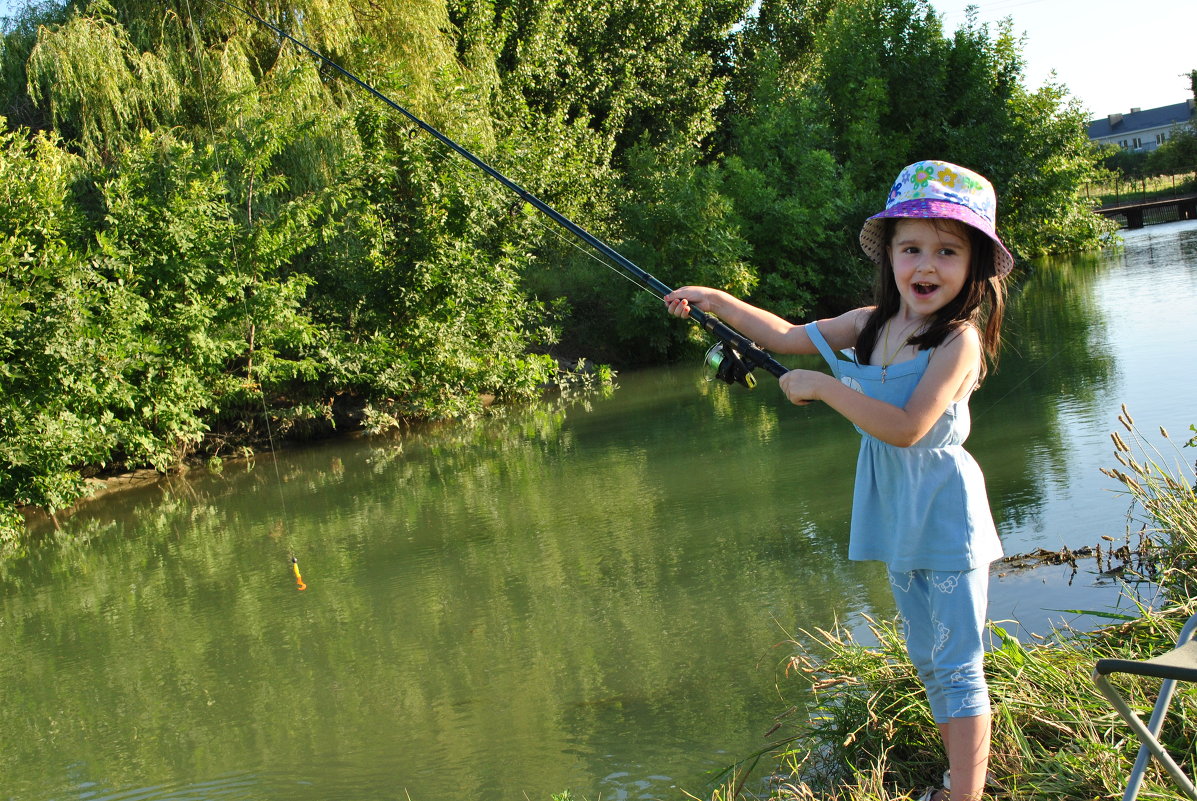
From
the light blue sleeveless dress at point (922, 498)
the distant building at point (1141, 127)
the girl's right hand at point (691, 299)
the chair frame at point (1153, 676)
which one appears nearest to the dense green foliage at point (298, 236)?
the girl's right hand at point (691, 299)

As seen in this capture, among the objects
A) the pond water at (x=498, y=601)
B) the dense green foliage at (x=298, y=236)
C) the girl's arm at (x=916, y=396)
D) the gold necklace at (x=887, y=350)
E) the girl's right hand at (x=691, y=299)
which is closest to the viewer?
the girl's arm at (x=916, y=396)

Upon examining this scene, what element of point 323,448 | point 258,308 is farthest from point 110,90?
point 323,448

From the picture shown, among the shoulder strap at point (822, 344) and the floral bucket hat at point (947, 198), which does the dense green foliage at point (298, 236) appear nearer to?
the shoulder strap at point (822, 344)

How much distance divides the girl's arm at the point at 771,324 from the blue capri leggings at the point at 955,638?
653mm

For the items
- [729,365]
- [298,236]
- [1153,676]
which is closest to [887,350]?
[729,365]

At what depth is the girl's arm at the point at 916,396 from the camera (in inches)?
96.3

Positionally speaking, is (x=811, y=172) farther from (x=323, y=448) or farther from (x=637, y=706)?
(x=637, y=706)

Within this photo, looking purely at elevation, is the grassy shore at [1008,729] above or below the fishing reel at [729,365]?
below

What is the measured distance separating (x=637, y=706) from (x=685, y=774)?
0.64 m

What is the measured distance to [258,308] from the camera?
1209 cm

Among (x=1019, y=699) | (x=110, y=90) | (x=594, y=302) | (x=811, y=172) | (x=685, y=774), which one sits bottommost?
(x=685, y=774)

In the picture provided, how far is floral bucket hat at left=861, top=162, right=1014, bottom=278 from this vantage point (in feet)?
8.11

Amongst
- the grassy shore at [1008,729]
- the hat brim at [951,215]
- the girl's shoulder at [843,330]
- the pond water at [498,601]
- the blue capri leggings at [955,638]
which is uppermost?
the hat brim at [951,215]

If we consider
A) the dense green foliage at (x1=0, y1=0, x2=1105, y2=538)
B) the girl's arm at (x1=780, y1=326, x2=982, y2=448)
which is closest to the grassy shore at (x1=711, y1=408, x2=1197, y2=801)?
the girl's arm at (x1=780, y1=326, x2=982, y2=448)
